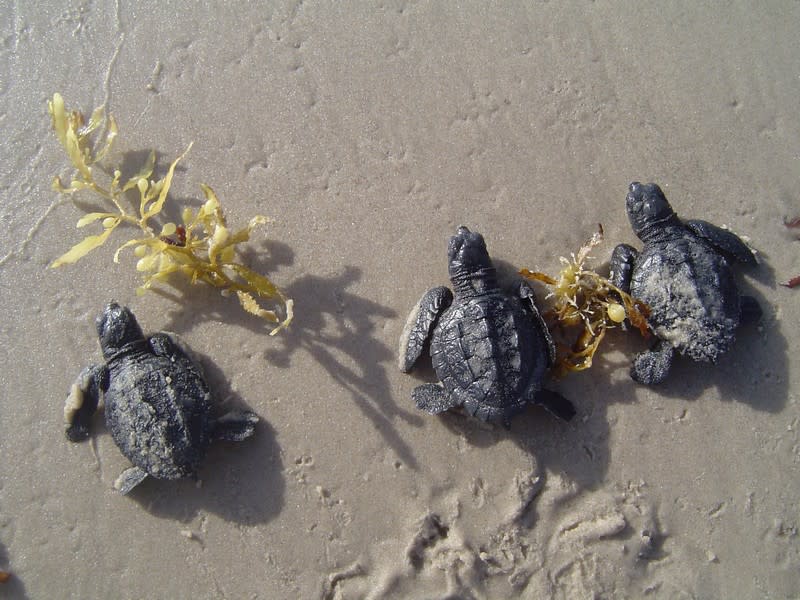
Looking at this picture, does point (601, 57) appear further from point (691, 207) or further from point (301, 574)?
point (301, 574)

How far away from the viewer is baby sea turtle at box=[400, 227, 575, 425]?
3082 mm

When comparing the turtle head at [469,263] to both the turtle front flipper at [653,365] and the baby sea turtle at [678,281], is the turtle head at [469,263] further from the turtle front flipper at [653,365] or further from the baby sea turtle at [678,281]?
the turtle front flipper at [653,365]

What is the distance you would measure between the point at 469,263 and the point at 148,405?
1.95 metres

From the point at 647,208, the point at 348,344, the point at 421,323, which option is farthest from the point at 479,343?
the point at 647,208

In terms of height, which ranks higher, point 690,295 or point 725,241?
point 725,241

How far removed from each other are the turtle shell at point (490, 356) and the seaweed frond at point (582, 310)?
0.20 metres

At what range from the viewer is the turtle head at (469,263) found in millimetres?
3346

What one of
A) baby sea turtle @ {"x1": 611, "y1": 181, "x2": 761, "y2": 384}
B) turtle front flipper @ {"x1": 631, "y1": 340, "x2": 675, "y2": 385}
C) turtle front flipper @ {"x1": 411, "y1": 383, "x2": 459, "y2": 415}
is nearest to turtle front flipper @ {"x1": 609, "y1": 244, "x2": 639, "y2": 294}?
baby sea turtle @ {"x1": 611, "y1": 181, "x2": 761, "y2": 384}

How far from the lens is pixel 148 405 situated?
122 inches

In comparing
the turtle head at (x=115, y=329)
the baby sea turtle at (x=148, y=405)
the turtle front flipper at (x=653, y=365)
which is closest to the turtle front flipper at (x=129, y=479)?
the baby sea turtle at (x=148, y=405)

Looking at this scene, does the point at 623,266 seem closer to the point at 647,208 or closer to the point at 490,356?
the point at 647,208

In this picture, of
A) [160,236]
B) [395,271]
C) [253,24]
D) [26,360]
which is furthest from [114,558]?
[253,24]

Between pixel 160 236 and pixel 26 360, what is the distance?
42.4 inches

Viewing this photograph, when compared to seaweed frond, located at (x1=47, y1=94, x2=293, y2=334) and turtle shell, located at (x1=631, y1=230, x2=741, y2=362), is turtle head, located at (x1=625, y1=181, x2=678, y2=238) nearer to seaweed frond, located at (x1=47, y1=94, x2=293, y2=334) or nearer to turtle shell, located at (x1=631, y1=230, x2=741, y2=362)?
turtle shell, located at (x1=631, y1=230, x2=741, y2=362)
